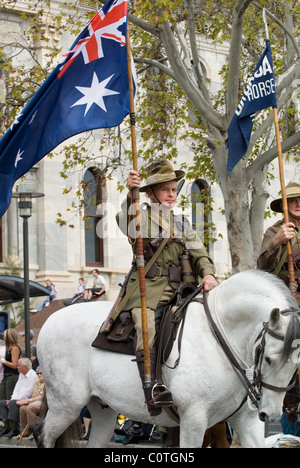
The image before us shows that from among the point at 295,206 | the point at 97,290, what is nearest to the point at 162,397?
the point at 295,206

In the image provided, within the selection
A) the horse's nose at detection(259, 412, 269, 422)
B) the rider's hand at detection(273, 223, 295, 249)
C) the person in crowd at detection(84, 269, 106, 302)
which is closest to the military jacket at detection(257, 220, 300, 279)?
the rider's hand at detection(273, 223, 295, 249)

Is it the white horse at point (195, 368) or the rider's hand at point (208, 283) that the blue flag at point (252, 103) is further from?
the white horse at point (195, 368)

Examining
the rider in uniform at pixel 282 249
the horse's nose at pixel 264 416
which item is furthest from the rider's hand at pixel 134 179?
the horse's nose at pixel 264 416

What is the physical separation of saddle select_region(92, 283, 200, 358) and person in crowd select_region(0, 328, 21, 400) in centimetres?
856

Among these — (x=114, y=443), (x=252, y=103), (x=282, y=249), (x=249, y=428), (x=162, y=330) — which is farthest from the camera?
(x=114, y=443)

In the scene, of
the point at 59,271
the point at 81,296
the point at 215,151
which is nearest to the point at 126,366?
the point at 215,151

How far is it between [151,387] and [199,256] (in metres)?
1.35

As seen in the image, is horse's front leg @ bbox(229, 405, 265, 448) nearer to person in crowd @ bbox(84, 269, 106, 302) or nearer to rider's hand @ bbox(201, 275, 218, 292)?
rider's hand @ bbox(201, 275, 218, 292)

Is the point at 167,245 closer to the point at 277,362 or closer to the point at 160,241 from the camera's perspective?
the point at 160,241

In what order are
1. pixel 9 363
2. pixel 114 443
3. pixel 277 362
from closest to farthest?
pixel 277 362 → pixel 114 443 → pixel 9 363

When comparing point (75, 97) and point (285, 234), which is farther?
point (75, 97)

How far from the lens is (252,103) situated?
9.70 meters

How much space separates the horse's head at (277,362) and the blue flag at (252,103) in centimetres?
315

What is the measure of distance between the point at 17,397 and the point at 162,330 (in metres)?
8.44
